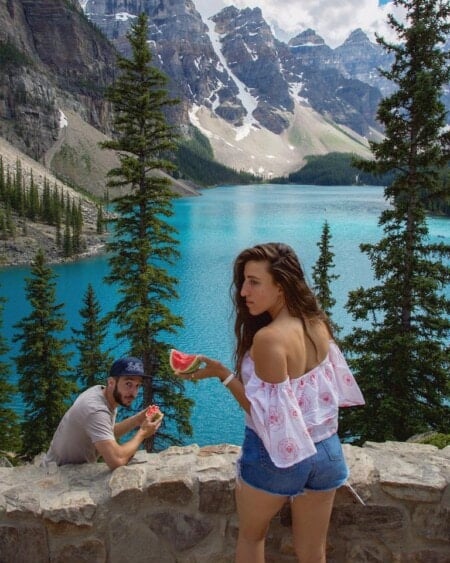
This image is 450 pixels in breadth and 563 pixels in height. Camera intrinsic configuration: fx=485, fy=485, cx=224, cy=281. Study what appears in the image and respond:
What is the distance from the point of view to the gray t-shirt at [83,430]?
447 centimetres

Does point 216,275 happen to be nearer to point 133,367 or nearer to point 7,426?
point 7,426

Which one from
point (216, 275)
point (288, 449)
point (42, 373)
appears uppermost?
point (288, 449)

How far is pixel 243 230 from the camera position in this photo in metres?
96.9

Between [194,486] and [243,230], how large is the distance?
93.6 meters

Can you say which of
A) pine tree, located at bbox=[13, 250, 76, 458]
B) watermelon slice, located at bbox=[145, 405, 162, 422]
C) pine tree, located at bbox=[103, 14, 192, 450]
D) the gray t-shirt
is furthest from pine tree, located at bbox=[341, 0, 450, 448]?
pine tree, located at bbox=[13, 250, 76, 458]

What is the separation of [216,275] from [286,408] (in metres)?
55.8

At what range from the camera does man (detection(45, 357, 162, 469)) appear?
4418 millimetres

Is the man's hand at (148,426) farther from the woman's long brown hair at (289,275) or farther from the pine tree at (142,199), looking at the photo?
the pine tree at (142,199)

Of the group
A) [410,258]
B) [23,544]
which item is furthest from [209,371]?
[410,258]

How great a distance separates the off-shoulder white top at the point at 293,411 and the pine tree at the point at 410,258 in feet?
40.4

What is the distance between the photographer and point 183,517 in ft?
13.8

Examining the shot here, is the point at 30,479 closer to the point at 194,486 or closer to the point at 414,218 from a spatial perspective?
the point at 194,486

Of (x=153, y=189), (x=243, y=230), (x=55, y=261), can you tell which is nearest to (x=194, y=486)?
(x=153, y=189)

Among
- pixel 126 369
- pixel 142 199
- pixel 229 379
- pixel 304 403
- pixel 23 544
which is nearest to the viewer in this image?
pixel 304 403
